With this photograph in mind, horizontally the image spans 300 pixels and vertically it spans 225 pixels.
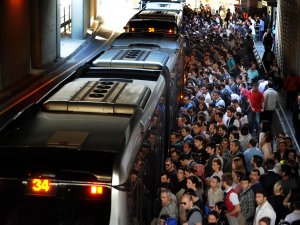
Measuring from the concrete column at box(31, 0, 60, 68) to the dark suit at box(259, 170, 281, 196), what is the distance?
912 inches

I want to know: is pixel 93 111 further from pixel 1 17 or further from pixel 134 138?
pixel 1 17

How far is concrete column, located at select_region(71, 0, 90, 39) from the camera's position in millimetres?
43844

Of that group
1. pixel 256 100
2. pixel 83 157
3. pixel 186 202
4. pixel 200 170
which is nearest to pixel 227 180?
pixel 186 202

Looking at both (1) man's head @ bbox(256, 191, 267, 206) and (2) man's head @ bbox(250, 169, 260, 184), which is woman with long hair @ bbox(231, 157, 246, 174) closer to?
(2) man's head @ bbox(250, 169, 260, 184)

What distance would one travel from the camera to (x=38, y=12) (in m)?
34.2

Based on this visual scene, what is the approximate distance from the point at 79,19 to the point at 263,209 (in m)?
34.5

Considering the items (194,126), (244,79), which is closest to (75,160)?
(194,126)

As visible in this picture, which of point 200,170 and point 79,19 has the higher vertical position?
point 200,170

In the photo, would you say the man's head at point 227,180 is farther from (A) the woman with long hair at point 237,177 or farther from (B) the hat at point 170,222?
(B) the hat at point 170,222

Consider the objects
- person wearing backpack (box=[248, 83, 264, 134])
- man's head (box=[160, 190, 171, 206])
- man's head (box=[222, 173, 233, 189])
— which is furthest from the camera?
person wearing backpack (box=[248, 83, 264, 134])

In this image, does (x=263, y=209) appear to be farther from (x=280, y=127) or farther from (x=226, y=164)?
(x=280, y=127)

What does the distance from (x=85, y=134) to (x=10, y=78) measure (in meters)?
21.7

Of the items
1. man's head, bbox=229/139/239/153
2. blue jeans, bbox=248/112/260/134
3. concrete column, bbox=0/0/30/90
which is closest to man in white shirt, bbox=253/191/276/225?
man's head, bbox=229/139/239/153

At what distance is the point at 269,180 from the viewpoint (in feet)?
40.5
